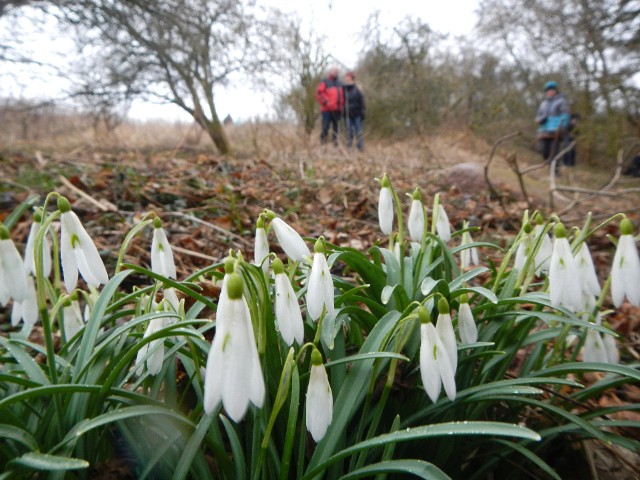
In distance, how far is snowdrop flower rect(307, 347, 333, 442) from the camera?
3.01 ft

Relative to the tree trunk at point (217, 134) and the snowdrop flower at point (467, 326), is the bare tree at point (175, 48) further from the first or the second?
the snowdrop flower at point (467, 326)

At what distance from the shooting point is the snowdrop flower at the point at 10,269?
111 centimetres

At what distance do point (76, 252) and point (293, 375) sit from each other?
1.95ft

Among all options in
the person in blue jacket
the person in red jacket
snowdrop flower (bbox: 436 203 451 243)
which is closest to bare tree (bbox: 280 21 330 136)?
the person in red jacket

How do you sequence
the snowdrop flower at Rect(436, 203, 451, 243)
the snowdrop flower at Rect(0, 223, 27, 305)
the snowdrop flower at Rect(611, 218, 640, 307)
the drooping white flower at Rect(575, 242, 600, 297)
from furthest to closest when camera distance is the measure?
1. the snowdrop flower at Rect(436, 203, 451, 243)
2. the drooping white flower at Rect(575, 242, 600, 297)
3. the snowdrop flower at Rect(611, 218, 640, 307)
4. the snowdrop flower at Rect(0, 223, 27, 305)

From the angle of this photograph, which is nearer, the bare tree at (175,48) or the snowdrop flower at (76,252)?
the snowdrop flower at (76,252)

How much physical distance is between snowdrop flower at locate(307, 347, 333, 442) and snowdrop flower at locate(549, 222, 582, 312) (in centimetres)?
64

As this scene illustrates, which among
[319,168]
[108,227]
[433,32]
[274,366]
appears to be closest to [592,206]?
[319,168]

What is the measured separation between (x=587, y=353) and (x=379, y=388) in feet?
2.28

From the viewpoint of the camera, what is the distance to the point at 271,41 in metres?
8.52

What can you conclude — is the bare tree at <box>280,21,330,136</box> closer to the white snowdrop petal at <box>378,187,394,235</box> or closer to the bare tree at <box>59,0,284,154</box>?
the bare tree at <box>59,0,284,154</box>

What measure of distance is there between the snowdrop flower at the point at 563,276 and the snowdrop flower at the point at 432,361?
40 cm

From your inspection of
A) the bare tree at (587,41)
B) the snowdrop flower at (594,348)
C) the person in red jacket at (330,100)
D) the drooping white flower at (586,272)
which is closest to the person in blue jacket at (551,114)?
the bare tree at (587,41)

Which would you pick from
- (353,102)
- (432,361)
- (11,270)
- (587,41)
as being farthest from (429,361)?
(587,41)
